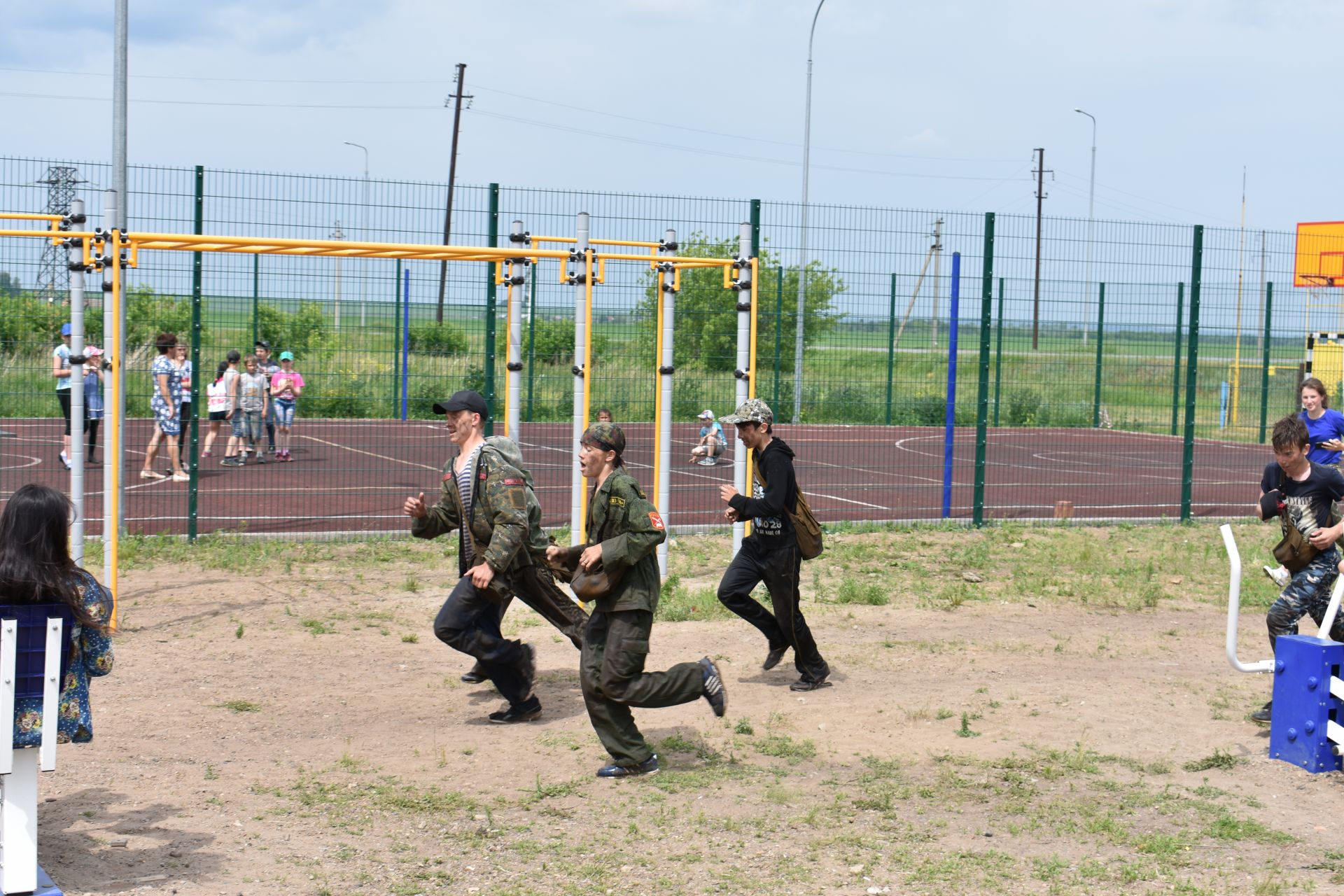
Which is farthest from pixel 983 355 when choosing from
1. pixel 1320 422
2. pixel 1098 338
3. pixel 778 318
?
pixel 1098 338

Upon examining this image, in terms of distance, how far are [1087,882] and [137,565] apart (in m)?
8.01

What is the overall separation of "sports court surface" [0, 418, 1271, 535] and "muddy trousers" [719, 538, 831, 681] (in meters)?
5.62

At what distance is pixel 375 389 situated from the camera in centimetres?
1513

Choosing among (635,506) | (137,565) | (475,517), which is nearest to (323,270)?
(137,565)

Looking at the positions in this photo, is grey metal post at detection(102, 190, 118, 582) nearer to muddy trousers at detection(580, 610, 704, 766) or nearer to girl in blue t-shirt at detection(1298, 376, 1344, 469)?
muddy trousers at detection(580, 610, 704, 766)

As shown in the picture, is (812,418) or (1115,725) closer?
(1115,725)

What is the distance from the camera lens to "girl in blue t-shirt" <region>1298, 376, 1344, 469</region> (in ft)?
32.8

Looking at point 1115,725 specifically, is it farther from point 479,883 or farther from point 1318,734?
point 479,883

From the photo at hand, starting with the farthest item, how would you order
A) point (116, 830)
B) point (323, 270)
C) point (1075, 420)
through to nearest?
A: point (1075, 420) → point (323, 270) → point (116, 830)

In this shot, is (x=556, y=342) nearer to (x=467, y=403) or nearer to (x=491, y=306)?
(x=491, y=306)

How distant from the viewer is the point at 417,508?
6758 mm

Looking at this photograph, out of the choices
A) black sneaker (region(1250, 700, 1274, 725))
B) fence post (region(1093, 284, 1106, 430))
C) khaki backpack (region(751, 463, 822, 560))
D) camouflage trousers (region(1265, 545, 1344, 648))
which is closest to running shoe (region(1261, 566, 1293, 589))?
camouflage trousers (region(1265, 545, 1344, 648))

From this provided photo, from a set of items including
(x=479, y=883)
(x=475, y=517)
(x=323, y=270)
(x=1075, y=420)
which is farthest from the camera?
(x=1075, y=420)

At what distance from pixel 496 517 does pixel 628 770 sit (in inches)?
52.7
